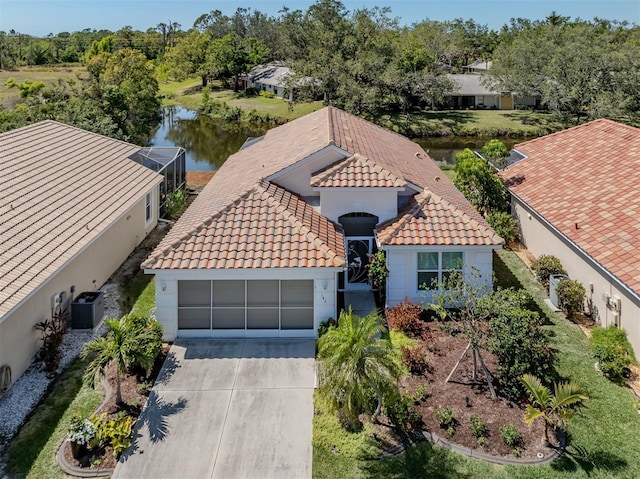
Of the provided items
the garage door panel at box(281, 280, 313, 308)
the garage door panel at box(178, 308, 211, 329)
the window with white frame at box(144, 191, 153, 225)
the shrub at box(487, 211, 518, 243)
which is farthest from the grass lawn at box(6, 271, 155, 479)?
the shrub at box(487, 211, 518, 243)

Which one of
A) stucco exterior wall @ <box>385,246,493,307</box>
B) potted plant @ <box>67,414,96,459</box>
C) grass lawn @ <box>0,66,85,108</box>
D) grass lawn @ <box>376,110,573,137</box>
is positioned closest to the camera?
potted plant @ <box>67,414,96,459</box>

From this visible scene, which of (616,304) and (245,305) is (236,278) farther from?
(616,304)

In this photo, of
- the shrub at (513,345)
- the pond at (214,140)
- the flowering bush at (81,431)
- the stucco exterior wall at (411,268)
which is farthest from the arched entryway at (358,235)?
the pond at (214,140)

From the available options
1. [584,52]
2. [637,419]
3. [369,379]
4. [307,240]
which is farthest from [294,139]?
[584,52]

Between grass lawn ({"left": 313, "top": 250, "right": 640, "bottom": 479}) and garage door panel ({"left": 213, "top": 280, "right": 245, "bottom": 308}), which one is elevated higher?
garage door panel ({"left": 213, "top": 280, "right": 245, "bottom": 308})

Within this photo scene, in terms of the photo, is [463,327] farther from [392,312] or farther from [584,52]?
[584,52]

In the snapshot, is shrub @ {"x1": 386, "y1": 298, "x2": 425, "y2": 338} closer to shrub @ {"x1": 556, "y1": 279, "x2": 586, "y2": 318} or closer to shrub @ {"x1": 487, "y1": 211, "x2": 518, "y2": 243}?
shrub @ {"x1": 556, "y1": 279, "x2": 586, "y2": 318}

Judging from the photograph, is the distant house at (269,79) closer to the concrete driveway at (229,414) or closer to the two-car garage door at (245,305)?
the two-car garage door at (245,305)

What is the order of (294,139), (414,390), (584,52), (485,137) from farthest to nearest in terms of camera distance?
1. (485,137)
2. (584,52)
3. (294,139)
4. (414,390)
